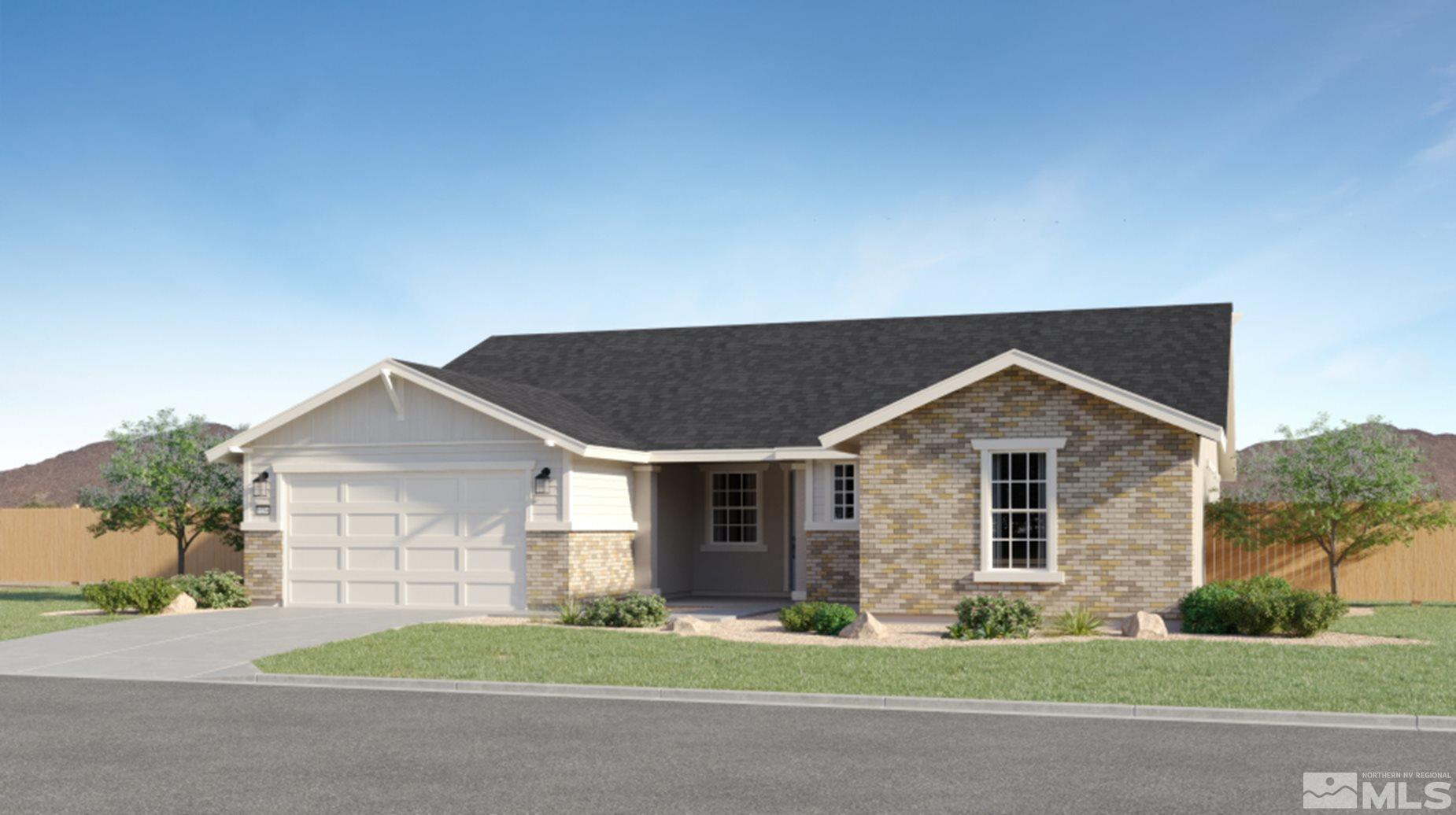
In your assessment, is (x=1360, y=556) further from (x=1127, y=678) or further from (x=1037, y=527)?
(x=1127, y=678)

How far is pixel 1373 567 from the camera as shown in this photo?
27.3 meters

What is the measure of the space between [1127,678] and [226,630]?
41.6 feet

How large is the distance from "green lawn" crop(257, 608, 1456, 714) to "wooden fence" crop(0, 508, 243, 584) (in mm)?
19245

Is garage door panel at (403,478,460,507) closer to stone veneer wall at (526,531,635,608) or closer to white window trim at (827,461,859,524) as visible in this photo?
stone veneer wall at (526,531,635,608)

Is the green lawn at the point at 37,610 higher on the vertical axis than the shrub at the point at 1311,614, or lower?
lower

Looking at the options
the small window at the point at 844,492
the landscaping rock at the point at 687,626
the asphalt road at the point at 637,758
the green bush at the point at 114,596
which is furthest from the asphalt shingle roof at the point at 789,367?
the asphalt road at the point at 637,758

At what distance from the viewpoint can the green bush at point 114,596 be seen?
883 inches

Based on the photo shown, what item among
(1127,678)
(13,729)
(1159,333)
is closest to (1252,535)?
(1159,333)

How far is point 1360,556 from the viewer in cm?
2723

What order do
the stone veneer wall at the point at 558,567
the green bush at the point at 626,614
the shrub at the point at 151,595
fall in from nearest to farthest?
the green bush at the point at 626,614
the shrub at the point at 151,595
the stone veneer wall at the point at 558,567

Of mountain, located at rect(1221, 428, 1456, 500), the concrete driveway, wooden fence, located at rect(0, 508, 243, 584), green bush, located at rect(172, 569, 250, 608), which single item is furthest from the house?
mountain, located at rect(1221, 428, 1456, 500)

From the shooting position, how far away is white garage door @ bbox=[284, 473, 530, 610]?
75.5 ft

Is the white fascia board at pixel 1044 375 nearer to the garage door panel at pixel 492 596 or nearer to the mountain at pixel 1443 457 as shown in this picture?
the garage door panel at pixel 492 596

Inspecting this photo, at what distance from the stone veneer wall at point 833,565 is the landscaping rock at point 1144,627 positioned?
5.98 metres
